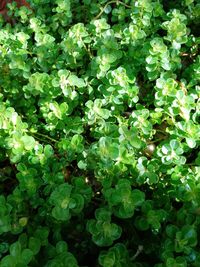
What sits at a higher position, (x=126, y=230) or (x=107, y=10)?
(x=107, y=10)

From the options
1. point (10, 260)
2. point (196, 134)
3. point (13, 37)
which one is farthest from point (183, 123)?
point (13, 37)

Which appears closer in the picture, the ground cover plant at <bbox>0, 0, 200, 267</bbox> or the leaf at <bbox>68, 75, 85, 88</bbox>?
the ground cover plant at <bbox>0, 0, 200, 267</bbox>

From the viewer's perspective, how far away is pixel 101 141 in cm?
140

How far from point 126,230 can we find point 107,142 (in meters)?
0.31

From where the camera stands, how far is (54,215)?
1318mm

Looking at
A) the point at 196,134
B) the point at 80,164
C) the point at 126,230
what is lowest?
the point at 126,230

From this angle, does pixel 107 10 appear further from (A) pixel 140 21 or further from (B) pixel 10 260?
(B) pixel 10 260

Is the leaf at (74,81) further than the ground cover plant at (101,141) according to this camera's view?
Yes

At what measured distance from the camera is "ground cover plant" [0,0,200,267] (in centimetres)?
131

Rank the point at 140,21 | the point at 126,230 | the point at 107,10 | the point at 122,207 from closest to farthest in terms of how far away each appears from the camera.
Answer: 1. the point at 122,207
2. the point at 126,230
3. the point at 140,21
4. the point at 107,10

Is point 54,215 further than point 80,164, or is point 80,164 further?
point 80,164

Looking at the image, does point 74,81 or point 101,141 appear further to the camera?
point 74,81

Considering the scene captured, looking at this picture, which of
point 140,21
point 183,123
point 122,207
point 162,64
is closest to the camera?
point 122,207

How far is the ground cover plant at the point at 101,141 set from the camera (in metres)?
1.31
